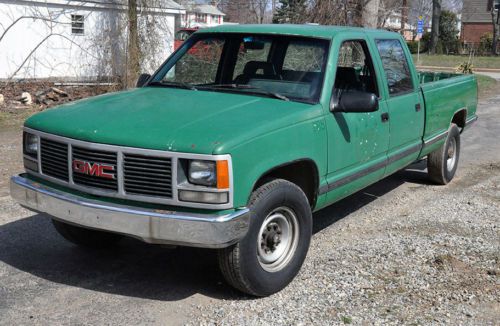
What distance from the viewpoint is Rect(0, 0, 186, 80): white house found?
17609mm

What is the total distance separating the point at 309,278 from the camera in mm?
4699

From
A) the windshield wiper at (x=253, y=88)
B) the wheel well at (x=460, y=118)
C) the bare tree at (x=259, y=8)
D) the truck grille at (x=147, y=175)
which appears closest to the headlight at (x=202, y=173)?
the truck grille at (x=147, y=175)

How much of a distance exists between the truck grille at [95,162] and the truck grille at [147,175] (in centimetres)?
9

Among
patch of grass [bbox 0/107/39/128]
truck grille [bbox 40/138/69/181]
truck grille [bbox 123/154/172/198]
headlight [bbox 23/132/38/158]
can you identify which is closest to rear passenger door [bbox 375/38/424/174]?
truck grille [bbox 123/154/172/198]

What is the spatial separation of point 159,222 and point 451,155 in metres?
5.39

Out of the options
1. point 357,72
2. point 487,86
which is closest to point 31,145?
point 357,72

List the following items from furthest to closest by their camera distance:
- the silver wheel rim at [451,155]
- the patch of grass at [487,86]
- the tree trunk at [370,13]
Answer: the patch of grass at [487,86], the tree trunk at [370,13], the silver wheel rim at [451,155]

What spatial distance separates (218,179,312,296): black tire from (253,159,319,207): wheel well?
0.25 meters

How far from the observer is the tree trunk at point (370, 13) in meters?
15.8

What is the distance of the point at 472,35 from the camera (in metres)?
64.2

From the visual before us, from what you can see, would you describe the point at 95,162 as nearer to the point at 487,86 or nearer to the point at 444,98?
the point at 444,98

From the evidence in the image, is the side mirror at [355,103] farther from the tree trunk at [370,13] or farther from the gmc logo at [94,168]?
the tree trunk at [370,13]

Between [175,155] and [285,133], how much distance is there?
90 centimetres

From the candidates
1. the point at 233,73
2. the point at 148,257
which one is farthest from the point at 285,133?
the point at 148,257
